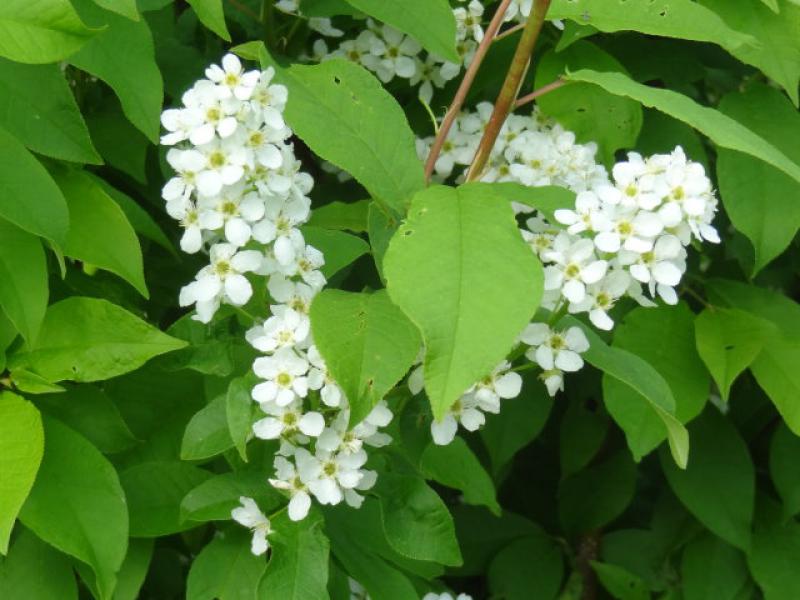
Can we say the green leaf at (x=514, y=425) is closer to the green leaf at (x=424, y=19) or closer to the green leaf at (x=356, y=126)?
the green leaf at (x=424, y=19)

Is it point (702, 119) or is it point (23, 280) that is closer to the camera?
point (702, 119)

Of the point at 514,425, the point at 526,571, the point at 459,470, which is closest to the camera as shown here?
the point at 459,470

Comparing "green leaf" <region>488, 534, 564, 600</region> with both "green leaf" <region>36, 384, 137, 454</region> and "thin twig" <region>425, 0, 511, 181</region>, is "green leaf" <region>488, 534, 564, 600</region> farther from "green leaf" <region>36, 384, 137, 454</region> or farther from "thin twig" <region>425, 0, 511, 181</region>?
"thin twig" <region>425, 0, 511, 181</region>

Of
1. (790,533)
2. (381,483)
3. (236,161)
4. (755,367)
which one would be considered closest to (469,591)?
(790,533)

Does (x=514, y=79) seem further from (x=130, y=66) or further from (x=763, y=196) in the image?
(x=763, y=196)

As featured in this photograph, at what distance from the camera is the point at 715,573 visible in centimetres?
248

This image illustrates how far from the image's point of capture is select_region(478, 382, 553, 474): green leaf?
225 centimetres

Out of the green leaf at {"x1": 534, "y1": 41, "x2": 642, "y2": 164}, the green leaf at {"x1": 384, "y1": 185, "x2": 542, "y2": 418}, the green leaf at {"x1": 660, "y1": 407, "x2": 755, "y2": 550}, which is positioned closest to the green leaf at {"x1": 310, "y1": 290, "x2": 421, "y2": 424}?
the green leaf at {"x1": 384, "y1": 185, "x2": 542, "y2": 418}

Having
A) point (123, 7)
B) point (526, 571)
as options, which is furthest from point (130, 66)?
point (526, 571)

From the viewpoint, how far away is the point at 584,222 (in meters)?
1.42

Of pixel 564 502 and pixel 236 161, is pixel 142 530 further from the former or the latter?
pixel 564 502

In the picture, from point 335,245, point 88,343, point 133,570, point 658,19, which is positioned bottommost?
point 133,570

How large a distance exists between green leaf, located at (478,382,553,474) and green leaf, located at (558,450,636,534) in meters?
0.50

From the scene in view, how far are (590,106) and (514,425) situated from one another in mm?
625
